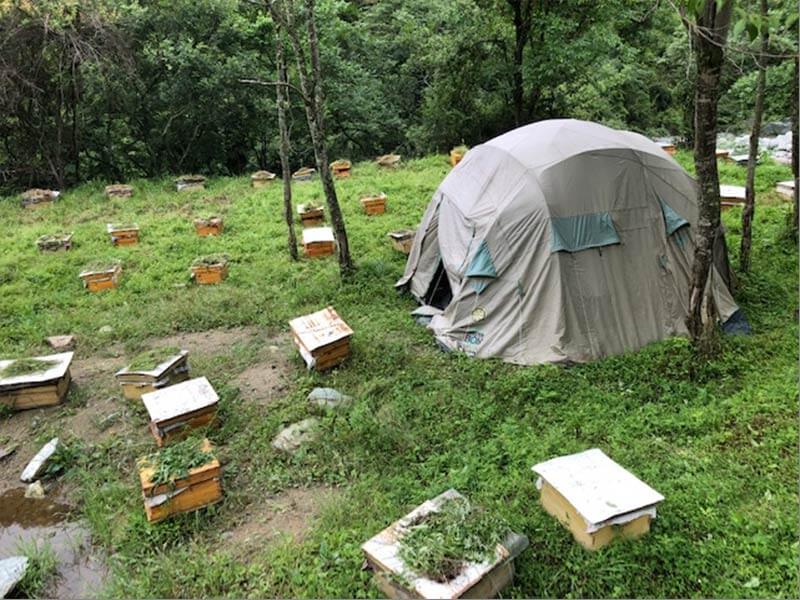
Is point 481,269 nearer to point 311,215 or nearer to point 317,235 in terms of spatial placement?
point 317,235

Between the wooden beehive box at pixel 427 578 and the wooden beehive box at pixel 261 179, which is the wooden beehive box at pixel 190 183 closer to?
the wooden beehive box at pixel 261 179

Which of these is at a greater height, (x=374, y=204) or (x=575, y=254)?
(x=575, y=254)

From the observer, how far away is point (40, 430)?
543cm

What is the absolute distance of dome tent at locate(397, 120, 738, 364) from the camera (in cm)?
599

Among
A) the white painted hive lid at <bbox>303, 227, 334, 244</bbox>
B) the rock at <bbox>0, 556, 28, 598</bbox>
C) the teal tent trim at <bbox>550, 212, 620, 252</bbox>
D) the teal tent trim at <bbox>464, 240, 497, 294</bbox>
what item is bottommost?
the rock at <bbox>0, 556, 28, 598</bbox>

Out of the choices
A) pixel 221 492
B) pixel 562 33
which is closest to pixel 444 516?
pixel 221 492

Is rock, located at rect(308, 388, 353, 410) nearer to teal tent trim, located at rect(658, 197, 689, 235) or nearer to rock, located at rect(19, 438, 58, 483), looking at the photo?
rock, located at rect(19, 438, 58, 483)

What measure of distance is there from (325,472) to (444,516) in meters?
1.37

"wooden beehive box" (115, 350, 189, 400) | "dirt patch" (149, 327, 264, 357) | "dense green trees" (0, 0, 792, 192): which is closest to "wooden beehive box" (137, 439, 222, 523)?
"wooden beehive box" (115, 350, 189, 400)

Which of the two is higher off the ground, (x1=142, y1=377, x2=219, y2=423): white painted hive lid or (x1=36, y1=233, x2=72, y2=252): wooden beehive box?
(x1=36, y1=233, x2=72, y2=252): wooden beehive box

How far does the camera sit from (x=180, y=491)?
13.5 ft

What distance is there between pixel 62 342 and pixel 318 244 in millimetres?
3914

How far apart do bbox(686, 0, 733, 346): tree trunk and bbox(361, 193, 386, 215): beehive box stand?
6.75 meters

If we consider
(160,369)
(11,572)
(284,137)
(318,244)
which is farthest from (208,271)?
(11,572)
